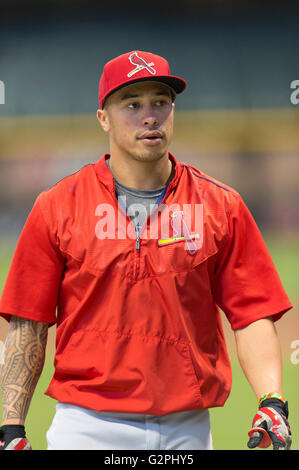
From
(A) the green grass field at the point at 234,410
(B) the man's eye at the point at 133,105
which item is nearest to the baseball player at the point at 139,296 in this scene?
(B) the man's eye at the point at 133,105

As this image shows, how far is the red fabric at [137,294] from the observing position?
1.45 metres

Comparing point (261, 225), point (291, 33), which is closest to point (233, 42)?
point (291, 33)

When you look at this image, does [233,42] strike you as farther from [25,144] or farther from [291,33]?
[25,144]

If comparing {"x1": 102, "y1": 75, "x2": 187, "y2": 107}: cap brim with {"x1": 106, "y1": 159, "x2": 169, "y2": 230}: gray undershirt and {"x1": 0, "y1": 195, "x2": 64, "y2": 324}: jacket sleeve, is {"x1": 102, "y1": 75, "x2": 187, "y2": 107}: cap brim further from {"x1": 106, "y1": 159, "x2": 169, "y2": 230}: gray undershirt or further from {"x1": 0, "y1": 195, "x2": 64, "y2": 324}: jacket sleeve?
{"x1": 0, "y1": 195, "x2": 64, "y2": 324}: jacket sleeve

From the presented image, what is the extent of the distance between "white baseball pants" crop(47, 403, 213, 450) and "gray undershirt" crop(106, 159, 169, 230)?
1.57 ft

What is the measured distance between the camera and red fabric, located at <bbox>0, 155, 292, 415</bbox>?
1452mm

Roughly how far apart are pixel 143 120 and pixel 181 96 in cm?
980

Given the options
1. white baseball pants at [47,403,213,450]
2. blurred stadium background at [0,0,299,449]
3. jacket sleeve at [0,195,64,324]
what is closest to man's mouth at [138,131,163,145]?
jacket sleeve at [0,195,64,324]

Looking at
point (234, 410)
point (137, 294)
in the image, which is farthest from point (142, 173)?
point (234, 410)

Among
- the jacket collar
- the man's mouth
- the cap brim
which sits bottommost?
the jacket collar

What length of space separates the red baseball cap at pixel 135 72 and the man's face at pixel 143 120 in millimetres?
25

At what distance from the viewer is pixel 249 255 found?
1.60m

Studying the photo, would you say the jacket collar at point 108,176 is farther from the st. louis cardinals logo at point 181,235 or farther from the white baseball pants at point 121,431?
the white baseball pants at point 121,431
